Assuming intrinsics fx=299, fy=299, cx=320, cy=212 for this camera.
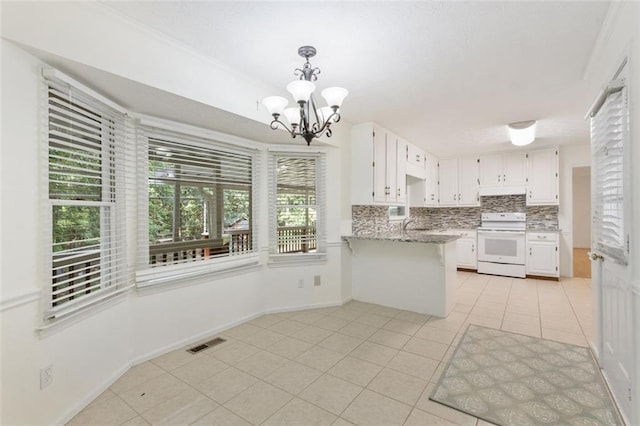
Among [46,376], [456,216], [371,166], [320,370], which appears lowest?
[320,370]

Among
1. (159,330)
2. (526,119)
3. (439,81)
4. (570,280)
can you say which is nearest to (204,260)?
(159,330)

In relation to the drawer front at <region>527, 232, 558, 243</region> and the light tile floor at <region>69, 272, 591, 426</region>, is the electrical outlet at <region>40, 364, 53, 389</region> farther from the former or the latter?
the drawer front at <region>527, 232, 558, 243</region>

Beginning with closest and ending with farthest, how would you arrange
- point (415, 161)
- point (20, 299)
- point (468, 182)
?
point (20, 299) < point (415, 161) < point (468, 182)

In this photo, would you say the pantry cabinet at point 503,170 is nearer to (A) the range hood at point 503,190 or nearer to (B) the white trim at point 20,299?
(A) the range hood at point 503,190

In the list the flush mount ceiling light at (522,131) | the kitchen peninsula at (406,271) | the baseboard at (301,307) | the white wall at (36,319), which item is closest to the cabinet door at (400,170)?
the kitchen peninsula at (406,271)

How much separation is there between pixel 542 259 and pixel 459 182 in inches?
81.4

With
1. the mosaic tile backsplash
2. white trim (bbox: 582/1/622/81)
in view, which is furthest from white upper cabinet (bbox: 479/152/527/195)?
white trim (bbox: 582/1/622/81)

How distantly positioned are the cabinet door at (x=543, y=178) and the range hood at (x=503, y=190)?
0.12 m

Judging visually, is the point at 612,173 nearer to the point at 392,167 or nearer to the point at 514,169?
the point at 392,167

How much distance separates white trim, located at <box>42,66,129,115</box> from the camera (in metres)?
1.73

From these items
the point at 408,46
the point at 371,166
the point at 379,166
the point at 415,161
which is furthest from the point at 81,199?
the point at 415,161

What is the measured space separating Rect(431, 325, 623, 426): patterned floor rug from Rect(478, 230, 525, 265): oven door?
3.11m

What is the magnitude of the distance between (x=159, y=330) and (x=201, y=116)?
77.4 inches

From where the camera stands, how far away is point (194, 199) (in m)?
3.06
